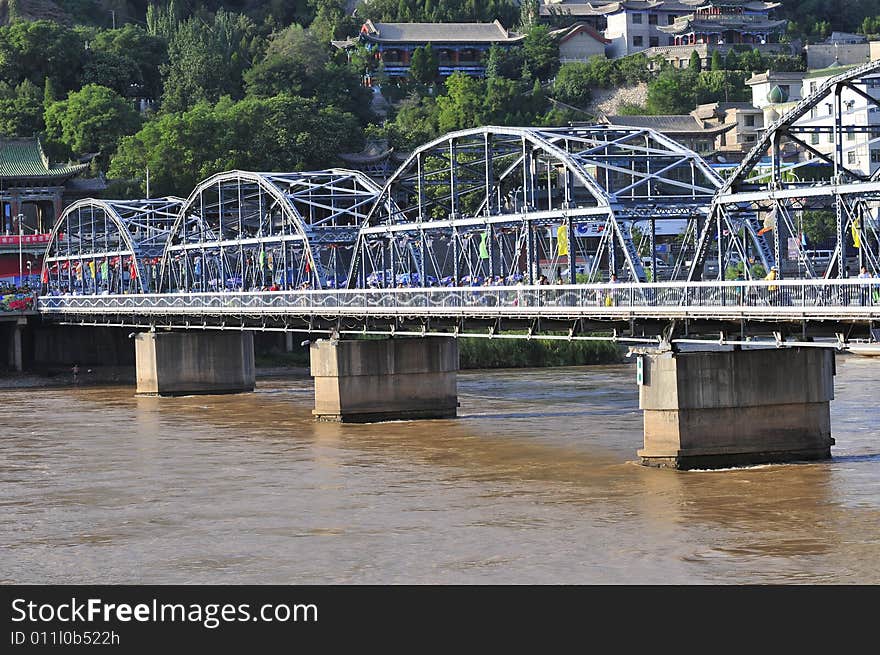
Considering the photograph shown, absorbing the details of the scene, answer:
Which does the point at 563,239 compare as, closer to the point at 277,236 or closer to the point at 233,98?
the point at 277,236

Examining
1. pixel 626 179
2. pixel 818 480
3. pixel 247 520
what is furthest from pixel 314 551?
pixel 626 179

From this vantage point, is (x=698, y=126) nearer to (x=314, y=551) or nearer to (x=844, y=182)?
(x=844, y=182)

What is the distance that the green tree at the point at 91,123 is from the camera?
152 metres

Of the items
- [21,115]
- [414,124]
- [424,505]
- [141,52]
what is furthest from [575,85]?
[424,505]

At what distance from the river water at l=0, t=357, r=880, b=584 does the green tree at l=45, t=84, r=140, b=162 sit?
81.0 m

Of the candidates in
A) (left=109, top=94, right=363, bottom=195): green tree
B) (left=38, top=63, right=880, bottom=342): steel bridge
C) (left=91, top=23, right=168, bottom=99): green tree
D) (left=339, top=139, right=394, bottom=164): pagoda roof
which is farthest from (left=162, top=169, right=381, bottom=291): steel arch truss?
(left=91, top=23, right=168, bottom=99): green tree

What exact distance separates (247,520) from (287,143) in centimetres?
9785

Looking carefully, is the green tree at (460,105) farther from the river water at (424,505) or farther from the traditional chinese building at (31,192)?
the river water at (424,505)

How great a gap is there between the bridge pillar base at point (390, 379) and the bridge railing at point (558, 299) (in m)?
1.89

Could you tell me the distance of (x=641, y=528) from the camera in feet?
140

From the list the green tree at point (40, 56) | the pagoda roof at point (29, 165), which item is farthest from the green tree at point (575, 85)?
the pagoda roof at point (29, 165)

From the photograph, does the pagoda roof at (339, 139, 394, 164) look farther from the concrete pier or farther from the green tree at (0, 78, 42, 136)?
the concrete pier

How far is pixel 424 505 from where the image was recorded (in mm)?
47875

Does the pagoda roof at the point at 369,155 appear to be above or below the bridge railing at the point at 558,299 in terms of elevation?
above
